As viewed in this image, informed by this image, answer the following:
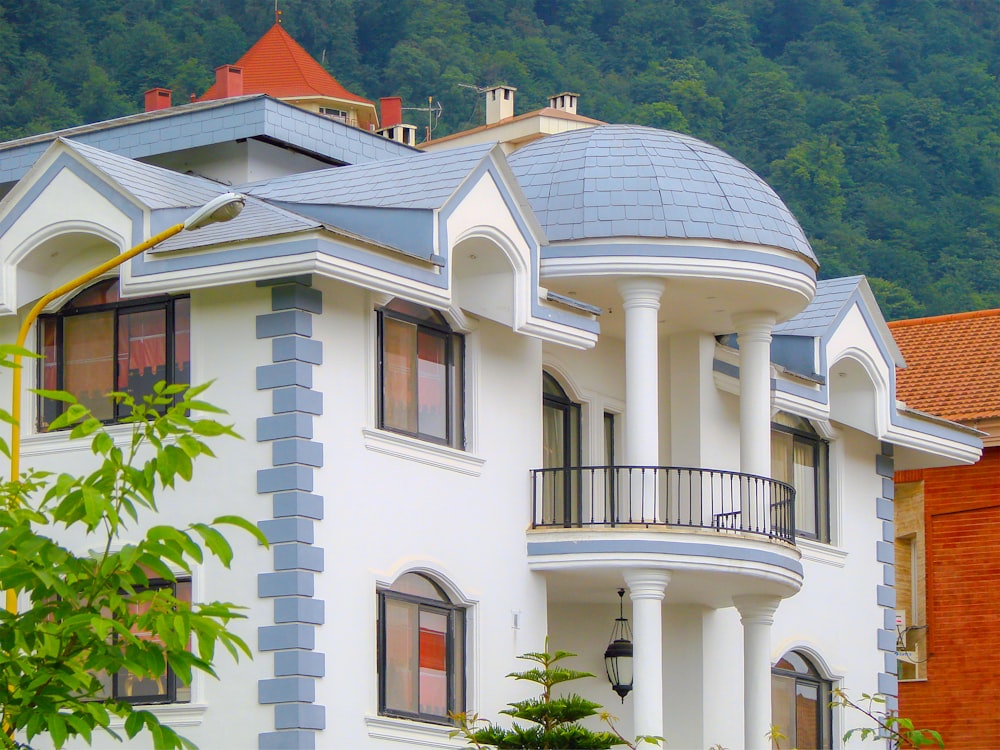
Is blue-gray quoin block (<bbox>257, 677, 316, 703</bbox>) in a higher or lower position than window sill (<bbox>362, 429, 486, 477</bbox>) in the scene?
lower

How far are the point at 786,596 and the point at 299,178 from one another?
28.9ft

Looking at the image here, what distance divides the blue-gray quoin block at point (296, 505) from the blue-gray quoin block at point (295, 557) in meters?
0.36

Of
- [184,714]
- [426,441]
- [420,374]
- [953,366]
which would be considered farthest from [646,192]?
[953,366]

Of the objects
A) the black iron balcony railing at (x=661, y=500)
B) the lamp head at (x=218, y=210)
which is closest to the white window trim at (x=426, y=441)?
the black iron balcony railing at (x=661, y=500)

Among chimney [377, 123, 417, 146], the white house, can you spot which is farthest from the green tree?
chimney [377, 123, 417, 146]

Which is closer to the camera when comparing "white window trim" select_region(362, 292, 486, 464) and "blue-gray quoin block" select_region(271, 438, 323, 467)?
"blue-gray quoin block" select_region(271, 438, 323, 467)

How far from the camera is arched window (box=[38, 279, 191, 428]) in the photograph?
28.2 m

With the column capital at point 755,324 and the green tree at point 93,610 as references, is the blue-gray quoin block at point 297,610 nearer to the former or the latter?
the column capital at point 755,324

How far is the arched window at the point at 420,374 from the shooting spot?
28578 millimetres

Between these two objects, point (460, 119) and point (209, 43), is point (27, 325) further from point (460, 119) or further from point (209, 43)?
point (209, 43)

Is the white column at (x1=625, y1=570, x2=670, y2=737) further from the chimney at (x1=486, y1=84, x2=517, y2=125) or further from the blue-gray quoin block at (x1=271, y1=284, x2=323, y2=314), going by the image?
the chimney at (x1=486, y1=84, x2=517, y2=125)

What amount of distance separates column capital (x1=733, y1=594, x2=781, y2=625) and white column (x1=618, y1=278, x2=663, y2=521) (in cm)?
267

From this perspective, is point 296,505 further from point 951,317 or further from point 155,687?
point 951,317

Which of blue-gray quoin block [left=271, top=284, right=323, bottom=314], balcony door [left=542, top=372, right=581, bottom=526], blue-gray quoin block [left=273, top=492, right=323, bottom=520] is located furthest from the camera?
balcony door [left=542, top=372, right=581, bottom=526]
